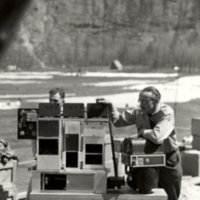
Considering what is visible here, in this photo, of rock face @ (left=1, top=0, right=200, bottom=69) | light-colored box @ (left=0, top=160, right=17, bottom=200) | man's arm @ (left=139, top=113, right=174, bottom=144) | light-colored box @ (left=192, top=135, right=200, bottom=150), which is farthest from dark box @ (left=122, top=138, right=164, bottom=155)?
rock face @ (left=1, top=0, right=200, bottom=69)

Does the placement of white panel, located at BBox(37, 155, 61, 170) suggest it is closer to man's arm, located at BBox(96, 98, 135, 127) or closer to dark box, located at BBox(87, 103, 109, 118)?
dark box, located at BBox(87, 103, 109, 118)

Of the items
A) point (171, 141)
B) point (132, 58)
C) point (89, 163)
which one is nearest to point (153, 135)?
point (171, 141)

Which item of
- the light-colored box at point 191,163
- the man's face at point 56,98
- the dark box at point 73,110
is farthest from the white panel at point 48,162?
the light-colored box at point 191,163

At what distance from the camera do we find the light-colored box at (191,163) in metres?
6.40

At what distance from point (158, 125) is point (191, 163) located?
3490 mm

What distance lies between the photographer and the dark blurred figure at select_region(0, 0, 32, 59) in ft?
1.72

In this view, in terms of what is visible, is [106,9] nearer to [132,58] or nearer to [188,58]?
[132,58]

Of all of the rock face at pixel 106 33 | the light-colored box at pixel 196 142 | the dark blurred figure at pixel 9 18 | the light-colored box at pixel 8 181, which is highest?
the rock face at pixel 106 33

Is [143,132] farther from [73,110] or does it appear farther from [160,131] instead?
[73,110]

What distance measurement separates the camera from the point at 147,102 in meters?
3.18

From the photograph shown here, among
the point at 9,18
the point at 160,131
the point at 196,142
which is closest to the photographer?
the point at 9,18

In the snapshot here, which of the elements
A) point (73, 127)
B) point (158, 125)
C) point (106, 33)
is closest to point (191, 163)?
point (158, 125)

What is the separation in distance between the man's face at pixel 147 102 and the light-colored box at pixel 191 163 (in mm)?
3391

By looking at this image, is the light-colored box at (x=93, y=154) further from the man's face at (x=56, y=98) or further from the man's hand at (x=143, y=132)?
the man's face at (x=56, y=98)
